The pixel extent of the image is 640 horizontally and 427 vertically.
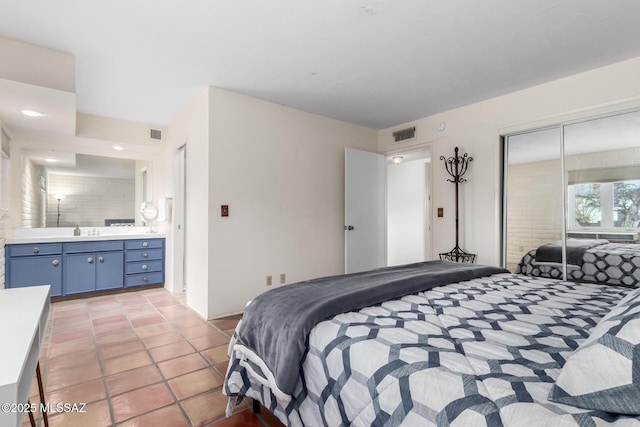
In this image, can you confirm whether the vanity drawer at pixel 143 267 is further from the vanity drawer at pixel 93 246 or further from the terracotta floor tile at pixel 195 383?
the terracotta floor tile at pixel 195 383

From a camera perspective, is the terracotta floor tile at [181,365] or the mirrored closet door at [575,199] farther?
the mirrored closet door at [575,199]

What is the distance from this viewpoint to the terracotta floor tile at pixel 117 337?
263 centimetres

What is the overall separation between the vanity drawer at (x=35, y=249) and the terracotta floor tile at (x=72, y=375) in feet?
7.19

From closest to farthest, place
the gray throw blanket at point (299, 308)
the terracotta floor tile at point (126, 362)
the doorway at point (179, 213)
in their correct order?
the gray throw blanket at point (299, 308), the terracotta floor tile at point (126, 362), the doorway at point (179, 213)

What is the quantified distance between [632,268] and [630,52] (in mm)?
1864

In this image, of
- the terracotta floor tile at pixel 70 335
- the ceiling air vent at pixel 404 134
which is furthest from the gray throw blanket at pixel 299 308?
the ceiling air vent at pixel 404 134

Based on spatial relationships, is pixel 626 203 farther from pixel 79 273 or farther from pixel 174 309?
pixel 79 273

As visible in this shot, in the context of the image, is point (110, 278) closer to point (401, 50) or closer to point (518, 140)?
point (401, 50)

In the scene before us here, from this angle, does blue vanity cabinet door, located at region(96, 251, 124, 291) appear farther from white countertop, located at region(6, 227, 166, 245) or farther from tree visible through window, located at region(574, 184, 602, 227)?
tree visible through window, located at region(574, 184, 602, 227)

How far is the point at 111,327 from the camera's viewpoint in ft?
9.69

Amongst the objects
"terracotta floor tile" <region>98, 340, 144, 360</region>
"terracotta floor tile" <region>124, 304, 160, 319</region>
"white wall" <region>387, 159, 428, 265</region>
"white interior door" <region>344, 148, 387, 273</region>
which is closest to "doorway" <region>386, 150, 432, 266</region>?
"white wall" <region>387, 159, 428, 265</region>

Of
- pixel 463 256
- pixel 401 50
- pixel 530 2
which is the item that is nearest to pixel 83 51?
pixel 401 50

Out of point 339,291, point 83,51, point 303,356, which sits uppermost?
point 83,51

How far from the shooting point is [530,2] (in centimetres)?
199
